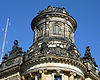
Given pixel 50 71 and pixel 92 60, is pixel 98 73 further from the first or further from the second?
pixel 50 71

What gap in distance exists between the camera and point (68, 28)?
42.2 m

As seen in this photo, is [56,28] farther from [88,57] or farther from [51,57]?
[51,57]

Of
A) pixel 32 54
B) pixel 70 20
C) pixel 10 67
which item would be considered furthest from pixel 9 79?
pixel 70 20

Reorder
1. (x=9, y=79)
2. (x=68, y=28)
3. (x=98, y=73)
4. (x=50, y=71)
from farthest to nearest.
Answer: (x=68, y=28) < (x=98, y=73) < (x=9, y=79) < (x=50, y=71)

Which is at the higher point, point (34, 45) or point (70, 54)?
point (34, 45)

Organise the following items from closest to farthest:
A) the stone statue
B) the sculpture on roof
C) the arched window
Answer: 1. the stone statue
2. the sculpture on roof
3. the arched window

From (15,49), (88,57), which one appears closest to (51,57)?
(15,49)

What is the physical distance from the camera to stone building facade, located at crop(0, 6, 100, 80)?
112ft

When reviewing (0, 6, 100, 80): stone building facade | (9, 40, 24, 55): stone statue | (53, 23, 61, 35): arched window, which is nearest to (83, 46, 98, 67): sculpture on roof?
(0, 6, 100, 80): stone building facade

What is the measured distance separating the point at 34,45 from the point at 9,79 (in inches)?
262

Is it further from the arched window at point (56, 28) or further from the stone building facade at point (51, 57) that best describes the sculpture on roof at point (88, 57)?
the arched window at point (56, 28)

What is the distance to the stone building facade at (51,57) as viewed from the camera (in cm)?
3403

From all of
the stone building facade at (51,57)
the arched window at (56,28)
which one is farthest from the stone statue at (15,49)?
the arched window at (56,28)

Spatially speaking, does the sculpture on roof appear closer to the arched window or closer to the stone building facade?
the stone building facade
